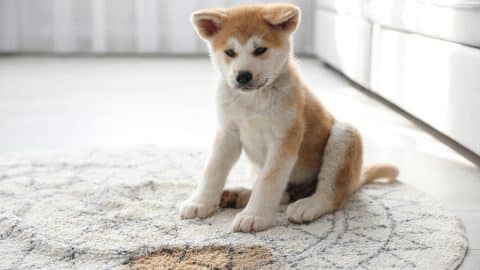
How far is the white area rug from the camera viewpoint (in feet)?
4.25

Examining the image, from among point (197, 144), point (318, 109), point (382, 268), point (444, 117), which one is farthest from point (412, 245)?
point (197, 144)

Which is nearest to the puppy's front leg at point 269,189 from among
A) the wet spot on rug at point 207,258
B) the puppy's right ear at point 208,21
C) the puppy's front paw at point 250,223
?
the puppy's front paw at point 250,223

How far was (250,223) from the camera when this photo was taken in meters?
1.44

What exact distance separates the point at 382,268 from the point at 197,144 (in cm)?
118

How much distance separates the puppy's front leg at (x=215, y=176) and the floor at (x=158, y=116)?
609 millimetres

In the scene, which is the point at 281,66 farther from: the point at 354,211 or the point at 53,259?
the point at 53,259

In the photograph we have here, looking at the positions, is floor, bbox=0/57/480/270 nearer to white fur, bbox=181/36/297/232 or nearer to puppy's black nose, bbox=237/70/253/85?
white fur, bbox=181/36/297/232

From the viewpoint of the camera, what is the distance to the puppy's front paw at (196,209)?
1.53 meters

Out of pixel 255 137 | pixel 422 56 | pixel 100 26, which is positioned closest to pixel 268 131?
pixel 255 137

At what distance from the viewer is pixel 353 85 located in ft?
11.9

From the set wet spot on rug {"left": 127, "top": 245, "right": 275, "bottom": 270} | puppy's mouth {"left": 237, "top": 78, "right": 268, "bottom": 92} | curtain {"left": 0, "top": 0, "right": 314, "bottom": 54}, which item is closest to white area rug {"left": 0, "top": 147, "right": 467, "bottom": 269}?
wet spot on rug {"left": 127, "top": 245, "right": 275, "bottom": 270}

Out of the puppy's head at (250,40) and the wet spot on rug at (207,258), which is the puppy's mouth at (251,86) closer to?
the puppy's head at (250,40)

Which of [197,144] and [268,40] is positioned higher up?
[268,40]

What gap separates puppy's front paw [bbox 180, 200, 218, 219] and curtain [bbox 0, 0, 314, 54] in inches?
127
